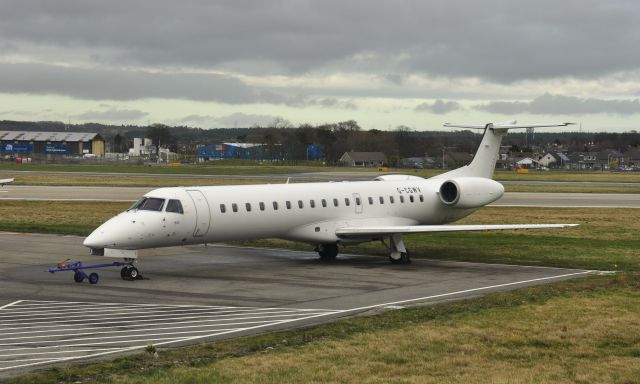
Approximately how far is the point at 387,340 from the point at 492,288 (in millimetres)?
8076

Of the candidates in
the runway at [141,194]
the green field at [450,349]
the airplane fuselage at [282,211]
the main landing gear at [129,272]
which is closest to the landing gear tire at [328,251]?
the airplane fuselage at [282,211]

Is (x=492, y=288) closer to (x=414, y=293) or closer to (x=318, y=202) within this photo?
(x=414, y=293)

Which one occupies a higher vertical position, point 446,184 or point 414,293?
point 446,184

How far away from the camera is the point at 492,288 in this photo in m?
23.7

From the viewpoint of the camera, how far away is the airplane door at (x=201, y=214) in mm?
25656

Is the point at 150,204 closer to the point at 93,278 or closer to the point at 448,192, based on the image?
the point at 93,278

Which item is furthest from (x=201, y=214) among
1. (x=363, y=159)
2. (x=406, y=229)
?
(x=363, y=159)

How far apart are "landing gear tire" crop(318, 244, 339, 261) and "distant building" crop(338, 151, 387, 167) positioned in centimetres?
14347

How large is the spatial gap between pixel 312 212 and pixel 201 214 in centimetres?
445

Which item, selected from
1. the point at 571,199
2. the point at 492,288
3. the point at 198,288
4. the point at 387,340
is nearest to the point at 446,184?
the point at 492,288

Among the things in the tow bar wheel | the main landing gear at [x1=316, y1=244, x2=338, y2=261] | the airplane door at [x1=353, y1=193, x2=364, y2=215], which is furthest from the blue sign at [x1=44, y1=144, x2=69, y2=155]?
the tow bar wheel

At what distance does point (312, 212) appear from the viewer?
1131 inches

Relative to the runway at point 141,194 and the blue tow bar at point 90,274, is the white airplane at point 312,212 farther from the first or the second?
the runway at point 141,194

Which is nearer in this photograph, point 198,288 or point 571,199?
point 198,288
